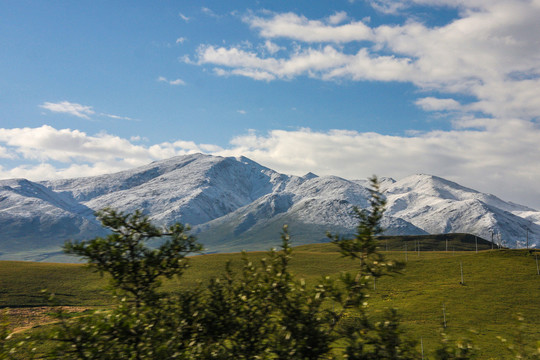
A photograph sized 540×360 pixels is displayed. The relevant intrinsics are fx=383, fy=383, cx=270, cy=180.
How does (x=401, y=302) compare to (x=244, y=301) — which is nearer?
(x=244, y=301)

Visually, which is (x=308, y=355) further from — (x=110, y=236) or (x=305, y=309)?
(x=110, y=236)

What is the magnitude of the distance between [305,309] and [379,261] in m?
2.64

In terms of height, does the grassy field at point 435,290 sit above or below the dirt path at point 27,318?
above

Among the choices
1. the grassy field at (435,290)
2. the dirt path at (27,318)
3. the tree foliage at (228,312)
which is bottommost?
the dirt path at (27,318)

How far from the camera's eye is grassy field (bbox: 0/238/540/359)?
235 feet

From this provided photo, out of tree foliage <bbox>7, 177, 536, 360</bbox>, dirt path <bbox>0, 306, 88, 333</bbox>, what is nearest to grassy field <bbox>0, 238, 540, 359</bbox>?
dirt path <bbox>0, 306, 88, 333</bbox>

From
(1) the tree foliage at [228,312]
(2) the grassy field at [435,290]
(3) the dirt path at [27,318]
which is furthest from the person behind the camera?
(3) the dirt path at [27,318]

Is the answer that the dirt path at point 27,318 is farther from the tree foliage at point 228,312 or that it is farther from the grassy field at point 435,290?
the tree foliage at point 228,312

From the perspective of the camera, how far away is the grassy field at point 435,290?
235 feet

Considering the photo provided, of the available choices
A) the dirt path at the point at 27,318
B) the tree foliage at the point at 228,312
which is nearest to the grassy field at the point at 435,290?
the dirt path at the point at 27,318

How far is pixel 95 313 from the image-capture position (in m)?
11.7

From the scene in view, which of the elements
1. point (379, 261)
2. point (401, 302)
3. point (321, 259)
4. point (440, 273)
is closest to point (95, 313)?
point (379, 261)

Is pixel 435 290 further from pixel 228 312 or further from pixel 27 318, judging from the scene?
pixel 228 312

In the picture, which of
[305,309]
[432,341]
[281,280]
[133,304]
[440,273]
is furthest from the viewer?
[440,273]
